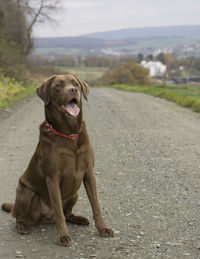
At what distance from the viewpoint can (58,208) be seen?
→ 12.7 ft

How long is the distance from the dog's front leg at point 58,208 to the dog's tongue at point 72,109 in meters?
0.65

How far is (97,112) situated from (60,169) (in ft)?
34.0

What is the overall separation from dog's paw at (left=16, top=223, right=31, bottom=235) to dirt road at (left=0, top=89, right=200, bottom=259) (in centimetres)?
7

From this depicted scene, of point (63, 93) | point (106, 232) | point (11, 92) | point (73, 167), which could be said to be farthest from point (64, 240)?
point (11, 92)

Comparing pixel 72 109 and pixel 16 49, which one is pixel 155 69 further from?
pixel 72 109

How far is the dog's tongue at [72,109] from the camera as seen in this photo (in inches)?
150

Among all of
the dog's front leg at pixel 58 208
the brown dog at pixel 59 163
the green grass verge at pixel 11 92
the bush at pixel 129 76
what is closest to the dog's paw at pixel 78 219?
the brown dog at pixel 59 163

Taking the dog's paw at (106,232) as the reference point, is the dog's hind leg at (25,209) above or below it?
above

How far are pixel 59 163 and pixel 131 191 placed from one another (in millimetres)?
2097

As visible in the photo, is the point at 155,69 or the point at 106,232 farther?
the point at 155,69

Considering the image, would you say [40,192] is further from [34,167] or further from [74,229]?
[74,229]

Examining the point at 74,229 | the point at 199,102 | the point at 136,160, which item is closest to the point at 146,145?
the point at 136,160

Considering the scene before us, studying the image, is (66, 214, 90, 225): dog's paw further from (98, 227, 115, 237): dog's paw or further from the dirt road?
(98, 227, 115, 237): dog's paw

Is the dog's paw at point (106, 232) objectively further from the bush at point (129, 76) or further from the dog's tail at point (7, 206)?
the bush at point (129, 76)
